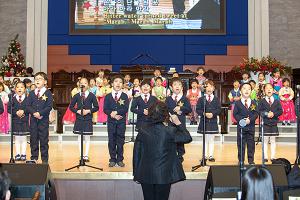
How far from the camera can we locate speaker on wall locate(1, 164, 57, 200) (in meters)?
5.24

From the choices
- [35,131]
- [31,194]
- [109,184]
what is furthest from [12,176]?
[35,131]

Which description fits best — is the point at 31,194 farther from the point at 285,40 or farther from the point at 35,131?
the point at 285,40

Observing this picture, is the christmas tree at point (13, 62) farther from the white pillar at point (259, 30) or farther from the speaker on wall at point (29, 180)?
the speaker on wall at point (29, 180)

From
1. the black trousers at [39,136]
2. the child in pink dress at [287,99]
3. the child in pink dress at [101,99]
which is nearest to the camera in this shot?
the black trousers at [39,136]

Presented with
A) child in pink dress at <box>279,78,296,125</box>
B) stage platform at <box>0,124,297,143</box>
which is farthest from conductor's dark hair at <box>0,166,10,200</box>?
child in pink dress at <box>279,78,296,125</box>

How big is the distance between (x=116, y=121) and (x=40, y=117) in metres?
1.15

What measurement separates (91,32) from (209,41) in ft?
12.3

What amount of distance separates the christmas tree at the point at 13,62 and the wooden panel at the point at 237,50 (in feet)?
20.9

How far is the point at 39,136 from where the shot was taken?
8.13 m

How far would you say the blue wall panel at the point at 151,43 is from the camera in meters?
16.9

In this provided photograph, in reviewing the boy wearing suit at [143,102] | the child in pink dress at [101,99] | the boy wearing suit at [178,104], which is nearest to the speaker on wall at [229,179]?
the boy wearing suit at [178,104]

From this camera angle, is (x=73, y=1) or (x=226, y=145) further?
(x=73, y=1)

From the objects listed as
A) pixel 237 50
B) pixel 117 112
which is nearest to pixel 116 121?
pixel 117 112

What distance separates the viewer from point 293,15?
1658cm
